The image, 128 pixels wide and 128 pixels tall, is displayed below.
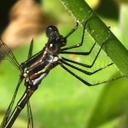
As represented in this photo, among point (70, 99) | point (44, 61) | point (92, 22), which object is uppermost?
point (92, 22)

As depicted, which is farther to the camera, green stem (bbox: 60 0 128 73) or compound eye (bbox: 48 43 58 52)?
compound eye (bbox: 48 43 58 52)

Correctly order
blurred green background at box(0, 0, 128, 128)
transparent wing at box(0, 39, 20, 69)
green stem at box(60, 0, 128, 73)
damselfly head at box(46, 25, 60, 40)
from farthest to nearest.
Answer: blurred green background at box(0, 0, 128, 128)
transparent wing at box(0, 39, 20, 69)
damselfly head at box(46, 25, 60, 40)
green stem at box(60, 0, 128, 73)

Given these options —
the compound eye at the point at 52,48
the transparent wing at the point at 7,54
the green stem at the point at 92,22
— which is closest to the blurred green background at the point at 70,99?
the transparent wing at the point at 7,54

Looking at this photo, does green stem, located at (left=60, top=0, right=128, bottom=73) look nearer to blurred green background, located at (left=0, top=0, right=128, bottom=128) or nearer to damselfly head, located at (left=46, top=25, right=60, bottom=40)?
damselfly head, located at (left=46, top=25, right=60, bottom=40)

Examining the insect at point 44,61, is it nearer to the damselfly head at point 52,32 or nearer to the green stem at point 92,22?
the damselfly head at point 52,32

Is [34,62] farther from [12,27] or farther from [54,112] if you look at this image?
[12,27]

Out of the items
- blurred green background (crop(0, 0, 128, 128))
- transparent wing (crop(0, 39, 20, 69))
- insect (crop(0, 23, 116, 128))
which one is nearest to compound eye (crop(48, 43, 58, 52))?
insect (crop(0, 23, 116, 128))

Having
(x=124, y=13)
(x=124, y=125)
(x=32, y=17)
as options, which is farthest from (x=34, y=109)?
(x=32, y=17)

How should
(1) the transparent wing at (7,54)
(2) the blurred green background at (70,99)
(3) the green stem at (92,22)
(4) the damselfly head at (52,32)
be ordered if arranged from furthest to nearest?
(2) the blurred green background at (70,99) → (1) the transparent wing at (7,54) → (4) the damselfly head at (52,32) → (3) the green stem at (92,22)

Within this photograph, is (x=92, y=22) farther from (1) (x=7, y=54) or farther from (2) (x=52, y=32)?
(1) (x=7, y=54)

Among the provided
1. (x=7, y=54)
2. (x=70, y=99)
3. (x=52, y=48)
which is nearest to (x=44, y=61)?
(x=52, y=48)

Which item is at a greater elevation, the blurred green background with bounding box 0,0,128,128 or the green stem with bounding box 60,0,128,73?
the green stem with bounding box 60,0,128,73

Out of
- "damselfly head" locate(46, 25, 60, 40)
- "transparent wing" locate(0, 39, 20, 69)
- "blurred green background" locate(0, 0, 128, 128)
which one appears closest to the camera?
"damselfly head" locate(46, 25, 60, 40)
